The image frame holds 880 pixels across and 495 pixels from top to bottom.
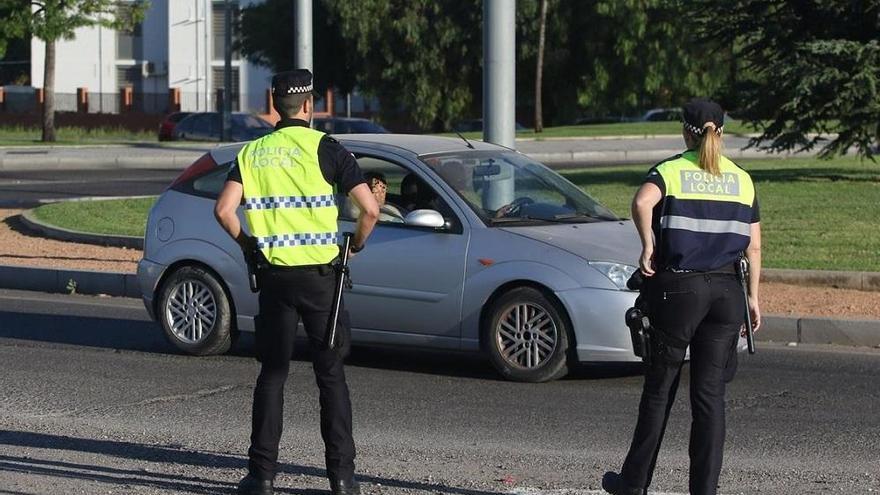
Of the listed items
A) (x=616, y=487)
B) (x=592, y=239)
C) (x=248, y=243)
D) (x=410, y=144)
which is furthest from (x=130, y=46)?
(x=616, y=487)

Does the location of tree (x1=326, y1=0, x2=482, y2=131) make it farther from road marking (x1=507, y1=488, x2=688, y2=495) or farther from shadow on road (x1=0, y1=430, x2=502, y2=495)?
road marking (x1=507, y1=488, x2=688, y2=495)

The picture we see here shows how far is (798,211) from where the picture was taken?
57.8ft

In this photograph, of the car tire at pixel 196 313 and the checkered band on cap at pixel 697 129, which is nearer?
the checkered band on cap at pixel 697 129

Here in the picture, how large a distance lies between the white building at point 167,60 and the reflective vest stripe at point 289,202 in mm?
60782

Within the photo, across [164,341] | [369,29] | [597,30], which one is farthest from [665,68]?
[164,341]

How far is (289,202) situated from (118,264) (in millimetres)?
9194

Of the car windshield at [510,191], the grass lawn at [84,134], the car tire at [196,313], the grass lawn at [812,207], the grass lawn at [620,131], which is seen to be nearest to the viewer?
the car windshield at [510,191]

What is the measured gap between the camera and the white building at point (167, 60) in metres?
68.5

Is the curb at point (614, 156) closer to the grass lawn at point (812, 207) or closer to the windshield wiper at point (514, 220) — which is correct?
the grass lawn at point (812, 207)

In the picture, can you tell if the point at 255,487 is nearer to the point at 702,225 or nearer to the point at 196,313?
the point at 702,225

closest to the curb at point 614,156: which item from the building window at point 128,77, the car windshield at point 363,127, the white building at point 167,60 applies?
the car windshield at point 363,127

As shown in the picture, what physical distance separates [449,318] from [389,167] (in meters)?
1.12

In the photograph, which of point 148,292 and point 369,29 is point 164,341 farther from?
point 369,29

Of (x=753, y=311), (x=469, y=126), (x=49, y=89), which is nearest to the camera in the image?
(x=753, y=311)
